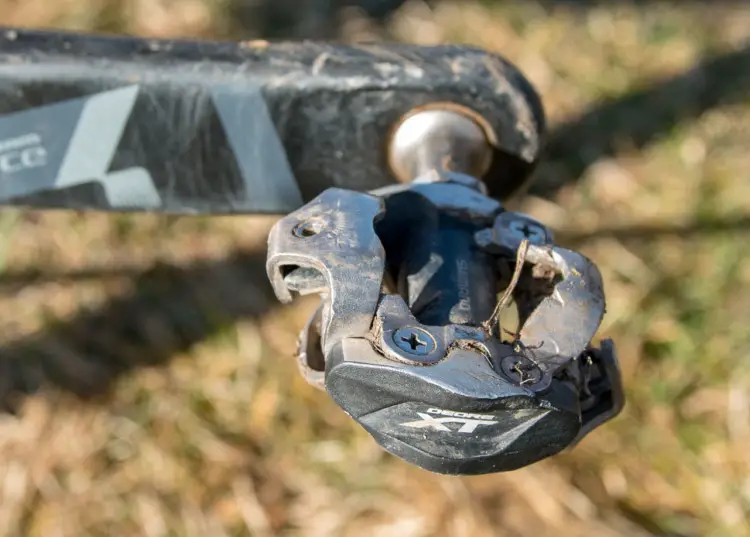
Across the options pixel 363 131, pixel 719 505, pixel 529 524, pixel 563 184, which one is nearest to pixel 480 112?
pixel 363 131

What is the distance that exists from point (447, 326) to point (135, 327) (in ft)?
3.89

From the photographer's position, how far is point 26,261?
1.83 metres

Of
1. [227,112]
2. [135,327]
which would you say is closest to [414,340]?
[227,112]

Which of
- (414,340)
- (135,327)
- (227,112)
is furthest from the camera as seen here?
(135,327)

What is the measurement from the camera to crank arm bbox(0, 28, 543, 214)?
99 centimetres

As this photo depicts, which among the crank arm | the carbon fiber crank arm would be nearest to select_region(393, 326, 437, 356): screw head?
the carbon fiber crank arm

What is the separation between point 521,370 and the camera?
2.12 ft

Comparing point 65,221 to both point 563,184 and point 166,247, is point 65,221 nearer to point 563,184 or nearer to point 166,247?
point 166,247

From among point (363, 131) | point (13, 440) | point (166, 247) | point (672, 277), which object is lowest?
point (13, 440)

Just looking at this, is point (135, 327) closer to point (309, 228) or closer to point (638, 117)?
point (309, 228)

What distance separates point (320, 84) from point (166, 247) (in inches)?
37.2

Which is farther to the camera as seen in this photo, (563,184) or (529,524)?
(563,184)

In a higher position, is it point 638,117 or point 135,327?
point 638,117

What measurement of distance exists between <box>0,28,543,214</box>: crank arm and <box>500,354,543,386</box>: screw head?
16.6 inches
